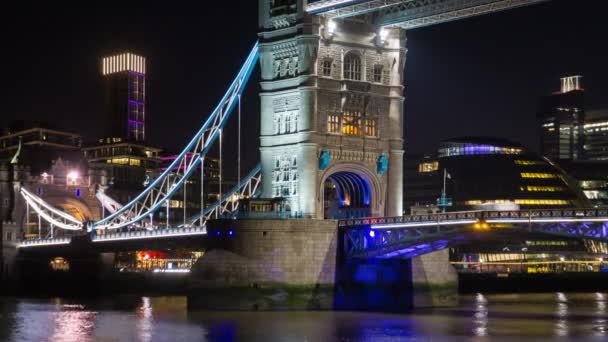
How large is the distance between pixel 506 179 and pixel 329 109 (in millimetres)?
97165

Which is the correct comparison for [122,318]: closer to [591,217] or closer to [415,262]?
[415,262]

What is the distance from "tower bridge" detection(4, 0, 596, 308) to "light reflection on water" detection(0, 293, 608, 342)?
3.98 meters

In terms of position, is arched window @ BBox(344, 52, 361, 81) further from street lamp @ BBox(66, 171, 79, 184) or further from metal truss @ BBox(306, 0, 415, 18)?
street lamp @ BBox(66, 171, 79, 184)

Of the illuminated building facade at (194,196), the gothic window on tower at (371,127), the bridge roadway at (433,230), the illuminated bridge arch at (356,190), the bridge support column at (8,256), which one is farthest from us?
the illuminated building facade at (194,196)

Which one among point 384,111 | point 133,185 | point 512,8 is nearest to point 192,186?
point 133,185

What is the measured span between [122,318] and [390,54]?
28.7 meters

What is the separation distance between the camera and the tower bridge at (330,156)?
277ft

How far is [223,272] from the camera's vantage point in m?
84.7

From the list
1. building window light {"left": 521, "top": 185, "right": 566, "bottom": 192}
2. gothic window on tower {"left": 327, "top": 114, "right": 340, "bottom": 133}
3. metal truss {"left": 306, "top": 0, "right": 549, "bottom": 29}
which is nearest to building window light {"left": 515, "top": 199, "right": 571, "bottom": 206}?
building window light {"left": 521, "top": 185, "right": 566, "bottom": 192}

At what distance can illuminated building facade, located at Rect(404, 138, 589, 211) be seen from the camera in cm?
18025

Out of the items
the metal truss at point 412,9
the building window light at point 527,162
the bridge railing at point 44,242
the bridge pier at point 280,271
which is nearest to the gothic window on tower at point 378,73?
the metal truss at point 412,9

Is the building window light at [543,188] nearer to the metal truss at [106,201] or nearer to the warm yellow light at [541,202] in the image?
the warm yellow light at [541,202]

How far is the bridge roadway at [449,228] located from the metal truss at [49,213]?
51.2 metres

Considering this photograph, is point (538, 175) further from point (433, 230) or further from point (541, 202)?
point (433, 230)
